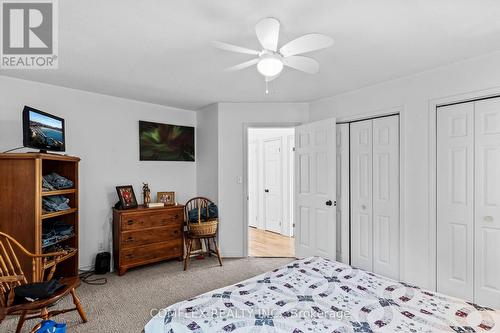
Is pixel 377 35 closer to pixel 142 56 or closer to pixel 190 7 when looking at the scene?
pixel 190 7

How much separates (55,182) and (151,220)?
123cm

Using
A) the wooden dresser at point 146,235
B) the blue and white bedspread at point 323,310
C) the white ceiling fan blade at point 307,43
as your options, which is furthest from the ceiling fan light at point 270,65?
the wooden dresser at point 146,235

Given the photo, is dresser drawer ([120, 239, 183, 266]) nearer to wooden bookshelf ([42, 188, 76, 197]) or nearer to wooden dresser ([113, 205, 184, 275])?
wooden dresser ([113, 205, 184, 275])

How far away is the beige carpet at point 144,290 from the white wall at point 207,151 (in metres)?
1.11

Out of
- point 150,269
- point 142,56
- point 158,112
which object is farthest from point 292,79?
point 150,269

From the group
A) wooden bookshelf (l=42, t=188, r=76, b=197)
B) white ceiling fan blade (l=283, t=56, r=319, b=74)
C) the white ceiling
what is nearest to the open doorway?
the white ceiling

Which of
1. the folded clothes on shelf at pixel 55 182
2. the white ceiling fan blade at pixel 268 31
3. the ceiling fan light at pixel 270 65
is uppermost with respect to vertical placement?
the white ceiling fan blade at pixel 268 31

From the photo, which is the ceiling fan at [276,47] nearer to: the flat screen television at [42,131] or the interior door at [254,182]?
the flat screen television at [42,131]

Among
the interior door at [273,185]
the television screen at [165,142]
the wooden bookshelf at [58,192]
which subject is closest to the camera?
the wooden bookshelf at [58,192]

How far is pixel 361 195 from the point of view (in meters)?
3.64

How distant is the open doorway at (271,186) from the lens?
5711 millimetres

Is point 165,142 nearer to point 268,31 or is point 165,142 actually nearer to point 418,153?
point 268,31

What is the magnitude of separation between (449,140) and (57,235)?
13.8 feet

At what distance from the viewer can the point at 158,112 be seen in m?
4.41
